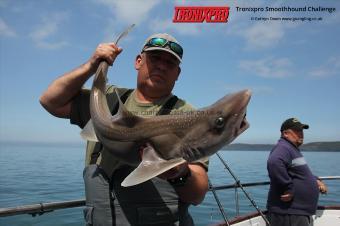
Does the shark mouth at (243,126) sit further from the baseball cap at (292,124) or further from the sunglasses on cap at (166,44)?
the baseball cap at (292,124)

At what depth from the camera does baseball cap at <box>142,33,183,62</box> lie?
3.20 meters

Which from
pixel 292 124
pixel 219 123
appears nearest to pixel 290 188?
pixel 292 124

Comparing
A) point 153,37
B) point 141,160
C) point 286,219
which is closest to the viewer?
point 141,160

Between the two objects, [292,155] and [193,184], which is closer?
[193,184]

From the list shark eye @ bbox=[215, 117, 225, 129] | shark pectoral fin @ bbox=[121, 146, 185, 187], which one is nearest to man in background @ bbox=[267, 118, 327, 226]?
shark eye @ bbox=[215, 117, 225, 129]

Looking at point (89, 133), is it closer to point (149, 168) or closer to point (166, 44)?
point (149, 168)

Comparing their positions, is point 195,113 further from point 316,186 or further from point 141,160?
point 316,186

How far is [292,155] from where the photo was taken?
6.97m

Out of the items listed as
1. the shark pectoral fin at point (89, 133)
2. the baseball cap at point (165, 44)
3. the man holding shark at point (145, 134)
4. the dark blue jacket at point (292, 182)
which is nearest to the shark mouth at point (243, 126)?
the man holding shark at point (145, 134)

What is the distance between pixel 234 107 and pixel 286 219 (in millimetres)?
5164

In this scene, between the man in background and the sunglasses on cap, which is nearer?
the sunglasses on cap

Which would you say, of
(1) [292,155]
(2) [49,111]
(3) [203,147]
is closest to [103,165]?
(2) [49,111]

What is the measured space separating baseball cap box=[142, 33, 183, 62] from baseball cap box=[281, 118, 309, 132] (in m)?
4.71

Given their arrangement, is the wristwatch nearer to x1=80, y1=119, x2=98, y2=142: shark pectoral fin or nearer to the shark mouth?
the shark mouth
